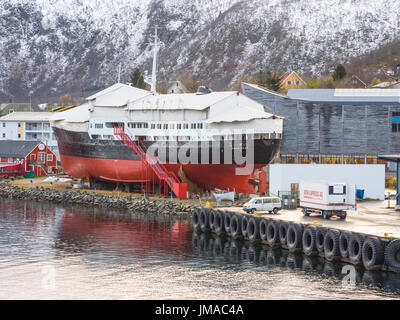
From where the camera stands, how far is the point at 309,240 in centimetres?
4188

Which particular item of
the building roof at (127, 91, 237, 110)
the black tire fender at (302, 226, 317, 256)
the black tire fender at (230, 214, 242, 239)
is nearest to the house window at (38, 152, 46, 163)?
the building roof at (127, 91, 237, 110)

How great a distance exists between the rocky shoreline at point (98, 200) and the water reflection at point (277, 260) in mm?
10598

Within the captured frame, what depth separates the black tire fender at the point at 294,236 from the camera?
4247cm

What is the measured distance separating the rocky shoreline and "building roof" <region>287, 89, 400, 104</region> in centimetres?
2711

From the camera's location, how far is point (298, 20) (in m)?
198

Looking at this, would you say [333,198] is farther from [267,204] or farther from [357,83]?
[357,83]

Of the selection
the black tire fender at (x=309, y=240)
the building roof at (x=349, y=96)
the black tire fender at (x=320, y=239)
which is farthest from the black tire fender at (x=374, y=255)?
the building roof at (x=349, y=96)

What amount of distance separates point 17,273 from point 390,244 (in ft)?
65.0

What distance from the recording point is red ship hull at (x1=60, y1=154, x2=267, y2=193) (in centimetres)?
6488

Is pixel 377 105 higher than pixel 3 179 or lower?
higher

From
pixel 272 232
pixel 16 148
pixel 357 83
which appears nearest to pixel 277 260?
pixel 272 232

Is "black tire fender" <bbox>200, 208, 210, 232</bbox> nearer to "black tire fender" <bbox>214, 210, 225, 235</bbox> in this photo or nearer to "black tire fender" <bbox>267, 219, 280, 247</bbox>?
"black tire fender" <bbox>214, 210, 225, 235</bbox>
